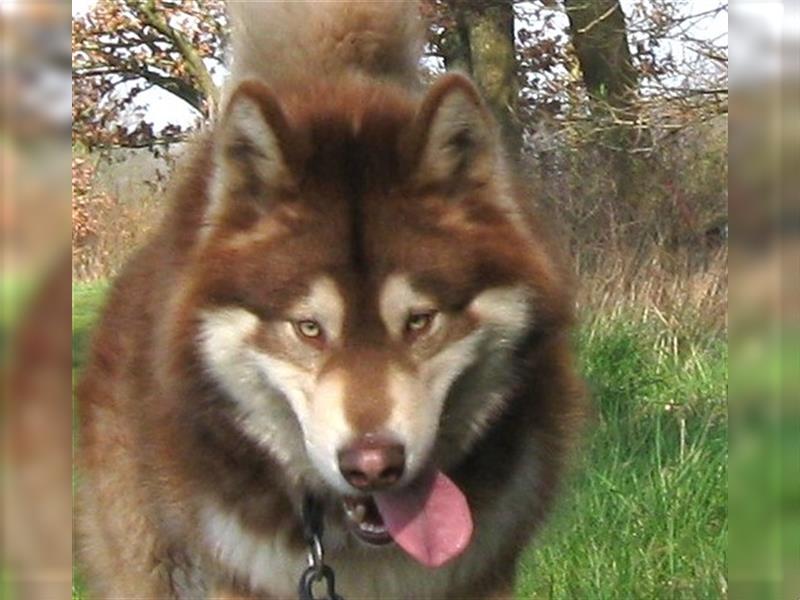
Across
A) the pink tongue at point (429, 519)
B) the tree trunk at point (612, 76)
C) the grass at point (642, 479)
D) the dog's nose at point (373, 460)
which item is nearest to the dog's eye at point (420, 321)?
the dog's nose at point (373, 460)

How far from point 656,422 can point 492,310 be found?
267 centimetres

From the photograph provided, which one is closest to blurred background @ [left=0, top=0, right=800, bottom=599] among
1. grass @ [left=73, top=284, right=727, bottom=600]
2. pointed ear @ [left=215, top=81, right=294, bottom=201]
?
grass @ [left=73, top=284, right=727, bottom=600]

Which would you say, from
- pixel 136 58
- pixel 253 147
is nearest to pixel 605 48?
pixel 136 58

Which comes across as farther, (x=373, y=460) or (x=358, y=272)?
(x=358, y=272)

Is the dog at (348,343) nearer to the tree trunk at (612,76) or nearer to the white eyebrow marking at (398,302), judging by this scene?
the white eyebrow marking at (398,302)

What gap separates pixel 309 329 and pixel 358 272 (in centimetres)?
17

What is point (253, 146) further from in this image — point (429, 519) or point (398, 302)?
point (429, 519)

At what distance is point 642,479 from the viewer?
15.1 feet

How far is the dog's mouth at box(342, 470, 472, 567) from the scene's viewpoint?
2.79m

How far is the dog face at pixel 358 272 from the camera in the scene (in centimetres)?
256

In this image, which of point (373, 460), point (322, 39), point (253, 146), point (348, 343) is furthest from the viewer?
point (322, 39)

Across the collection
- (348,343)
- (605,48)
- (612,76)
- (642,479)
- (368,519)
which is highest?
(605,48)

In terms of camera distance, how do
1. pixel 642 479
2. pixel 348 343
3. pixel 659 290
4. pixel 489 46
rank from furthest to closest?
pixel 489 46 → pixel 659 290 → pixel 642 479 → pixel 348 343

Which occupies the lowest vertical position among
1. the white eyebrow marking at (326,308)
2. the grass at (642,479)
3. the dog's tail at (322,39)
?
the grass at (642,479)
